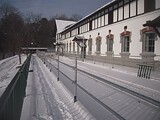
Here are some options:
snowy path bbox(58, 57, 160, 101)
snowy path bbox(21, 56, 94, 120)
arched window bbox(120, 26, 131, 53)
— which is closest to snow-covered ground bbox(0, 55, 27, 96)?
snowy path bbox(21, 56, 94, 120)

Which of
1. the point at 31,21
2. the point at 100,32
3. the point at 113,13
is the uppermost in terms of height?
the point at 31,21

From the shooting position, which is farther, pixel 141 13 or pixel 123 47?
pixel 123 47

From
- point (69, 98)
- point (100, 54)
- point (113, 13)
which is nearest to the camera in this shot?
point (69, 98)

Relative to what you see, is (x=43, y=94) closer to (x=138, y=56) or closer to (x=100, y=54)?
(x=138, y=56)

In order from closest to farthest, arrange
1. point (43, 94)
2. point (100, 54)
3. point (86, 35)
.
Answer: point (43, 94), point (100, 54), point (86, 35)

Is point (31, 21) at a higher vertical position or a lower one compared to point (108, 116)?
higher

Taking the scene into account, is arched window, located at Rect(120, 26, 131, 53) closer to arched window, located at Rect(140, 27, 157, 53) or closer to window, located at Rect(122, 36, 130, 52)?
window, located at Rect(122, 36, 130, 52)

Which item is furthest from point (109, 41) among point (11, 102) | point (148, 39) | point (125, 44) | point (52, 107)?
point (11, 102)

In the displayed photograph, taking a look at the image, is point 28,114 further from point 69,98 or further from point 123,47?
point 123,47

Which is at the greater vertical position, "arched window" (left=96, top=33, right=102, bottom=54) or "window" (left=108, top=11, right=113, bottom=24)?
"window" (left=108, top=11, right=113, bottom=24)

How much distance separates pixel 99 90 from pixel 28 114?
3.31m

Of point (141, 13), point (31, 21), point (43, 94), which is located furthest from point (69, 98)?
point (31, 21)

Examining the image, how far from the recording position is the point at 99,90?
7.93m

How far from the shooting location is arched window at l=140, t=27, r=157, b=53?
16.4 meters
